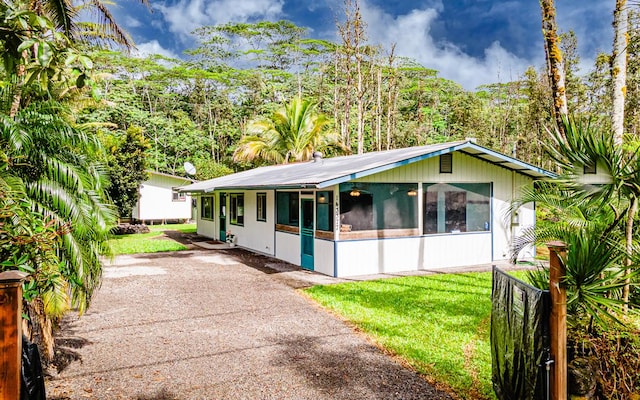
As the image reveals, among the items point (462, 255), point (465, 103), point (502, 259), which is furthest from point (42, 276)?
point (465, 103)

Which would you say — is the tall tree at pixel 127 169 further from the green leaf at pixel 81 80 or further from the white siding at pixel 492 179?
the green leaf at pixel 81 80

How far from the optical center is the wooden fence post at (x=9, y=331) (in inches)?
105

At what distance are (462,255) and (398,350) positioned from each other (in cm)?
772

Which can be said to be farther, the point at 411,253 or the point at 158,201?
the point at 158,201

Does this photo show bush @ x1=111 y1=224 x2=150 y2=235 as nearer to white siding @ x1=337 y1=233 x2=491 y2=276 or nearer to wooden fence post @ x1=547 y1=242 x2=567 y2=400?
white siding @ x1=337 y1=233 x2=491 y2=276

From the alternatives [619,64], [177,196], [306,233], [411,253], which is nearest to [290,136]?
[177,196]

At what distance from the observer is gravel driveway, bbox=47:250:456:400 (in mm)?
4863

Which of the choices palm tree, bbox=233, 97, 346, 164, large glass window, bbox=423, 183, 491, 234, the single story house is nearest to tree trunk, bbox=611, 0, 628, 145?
the single story house

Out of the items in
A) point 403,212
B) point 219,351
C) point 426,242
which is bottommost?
point 219,351

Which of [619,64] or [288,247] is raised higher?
[619,64]

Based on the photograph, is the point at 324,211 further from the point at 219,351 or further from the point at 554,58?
the point at 554,58

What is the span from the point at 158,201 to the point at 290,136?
943cm

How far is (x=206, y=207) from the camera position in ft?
72.7

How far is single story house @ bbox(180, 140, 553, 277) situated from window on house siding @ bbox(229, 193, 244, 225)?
2969 millimetres
